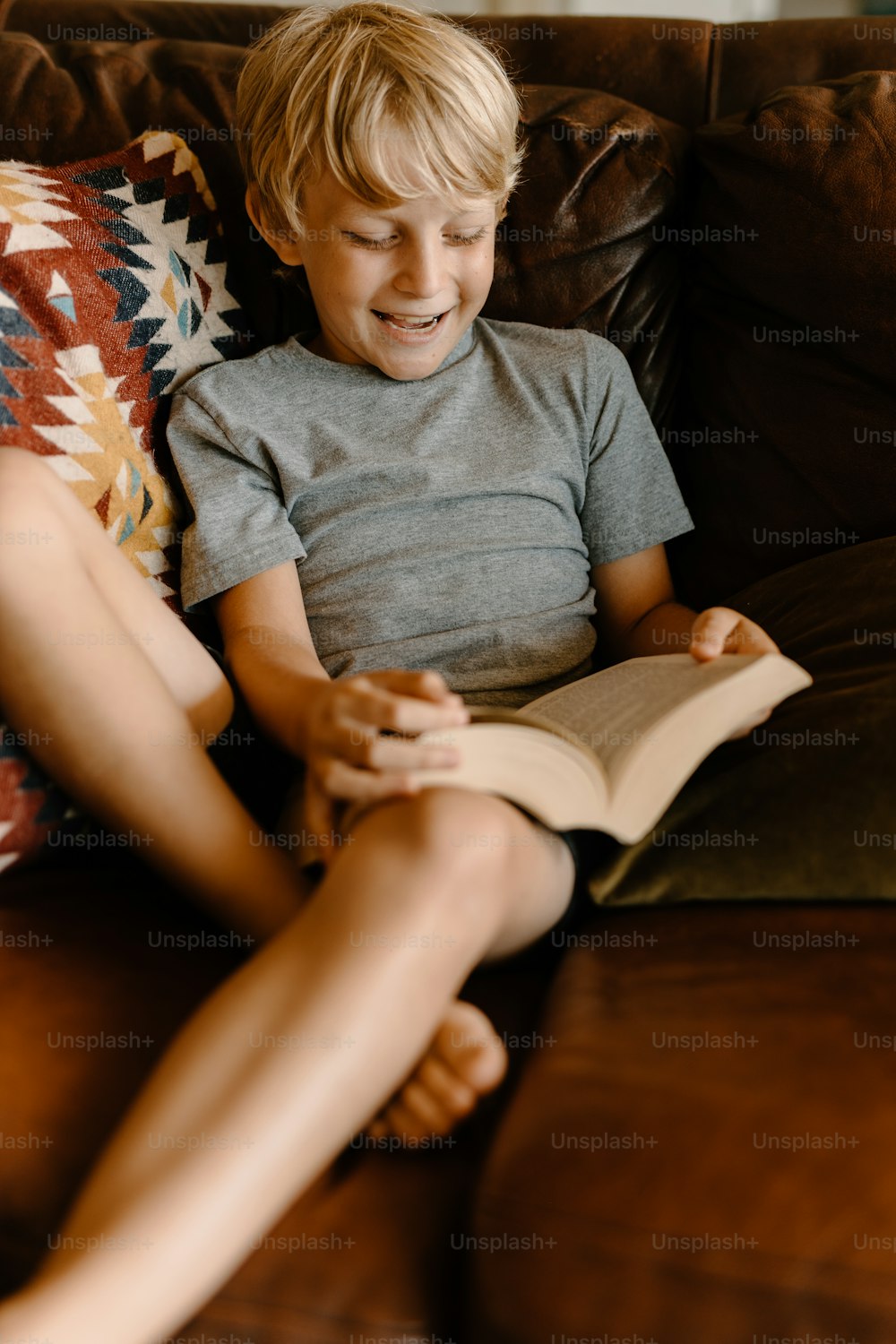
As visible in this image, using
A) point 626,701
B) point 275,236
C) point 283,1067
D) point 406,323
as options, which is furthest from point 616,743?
point 275,236

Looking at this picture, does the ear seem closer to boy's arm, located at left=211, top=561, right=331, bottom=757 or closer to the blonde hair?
the blonde hair

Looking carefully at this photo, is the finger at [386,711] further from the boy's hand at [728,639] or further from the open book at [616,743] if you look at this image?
the boy's hand at [728,639]

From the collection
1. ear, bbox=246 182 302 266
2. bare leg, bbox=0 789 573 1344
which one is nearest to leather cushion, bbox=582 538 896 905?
bare leg, bbox=0 789 573 1344

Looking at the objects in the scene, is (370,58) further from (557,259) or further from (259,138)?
(557,259)

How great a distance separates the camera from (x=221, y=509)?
1.03 m

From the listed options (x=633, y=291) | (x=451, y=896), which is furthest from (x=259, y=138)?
(x=451, y=896)

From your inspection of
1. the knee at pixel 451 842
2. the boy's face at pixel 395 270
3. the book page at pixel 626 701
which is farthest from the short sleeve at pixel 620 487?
the knee at pixel 451 842

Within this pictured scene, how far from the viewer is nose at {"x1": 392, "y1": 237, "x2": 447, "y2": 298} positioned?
3.35ft

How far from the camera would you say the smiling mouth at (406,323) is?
1.08 m

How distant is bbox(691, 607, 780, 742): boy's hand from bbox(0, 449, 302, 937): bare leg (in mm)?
353

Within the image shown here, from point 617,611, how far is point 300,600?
337 millimetres

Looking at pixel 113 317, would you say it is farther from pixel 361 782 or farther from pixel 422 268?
pixel 361 782

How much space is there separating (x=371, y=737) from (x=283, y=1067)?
20cm

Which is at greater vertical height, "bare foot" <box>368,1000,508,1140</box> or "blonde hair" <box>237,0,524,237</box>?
"blonde hair" <box>237,0,524,237</box>
